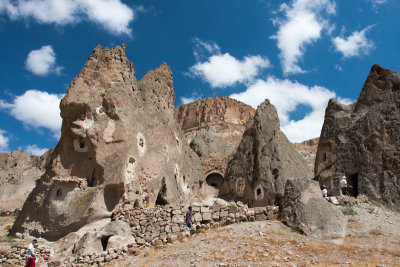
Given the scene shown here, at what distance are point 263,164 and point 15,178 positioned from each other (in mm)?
25610

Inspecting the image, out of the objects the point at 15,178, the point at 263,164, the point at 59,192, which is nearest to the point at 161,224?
the point at 59,192

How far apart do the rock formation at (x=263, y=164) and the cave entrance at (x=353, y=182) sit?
4996mm

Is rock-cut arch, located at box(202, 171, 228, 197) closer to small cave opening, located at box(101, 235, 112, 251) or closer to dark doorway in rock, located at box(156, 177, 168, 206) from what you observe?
dark doorway in rock, located at box(156, 177, 168, 206)

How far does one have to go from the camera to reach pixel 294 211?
11273mm

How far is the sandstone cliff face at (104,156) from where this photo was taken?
15529mm

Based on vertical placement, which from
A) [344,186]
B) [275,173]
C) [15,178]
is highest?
[15,178]

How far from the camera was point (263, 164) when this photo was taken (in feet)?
67.0

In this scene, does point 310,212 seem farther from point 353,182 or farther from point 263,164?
point 263,164

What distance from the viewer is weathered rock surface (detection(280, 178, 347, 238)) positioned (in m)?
10.5

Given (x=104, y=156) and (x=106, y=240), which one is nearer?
(x=106, y=240)

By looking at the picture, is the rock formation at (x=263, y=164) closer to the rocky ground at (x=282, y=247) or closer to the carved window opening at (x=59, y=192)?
the rocky ground at (x=282, y=247)

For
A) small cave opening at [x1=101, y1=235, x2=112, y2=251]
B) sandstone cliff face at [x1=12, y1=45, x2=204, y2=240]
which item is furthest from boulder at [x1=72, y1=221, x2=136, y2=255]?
sandstone cliff face at [x1=12, y1=45, x2=204, y2=240]

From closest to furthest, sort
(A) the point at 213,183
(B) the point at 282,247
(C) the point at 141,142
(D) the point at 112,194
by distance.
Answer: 1. (B) the point at 282,247
2. (D) the point at 112,194
3. (C) the point at 141,142
4. (A) the point at 213,183

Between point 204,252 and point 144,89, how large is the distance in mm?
11994
